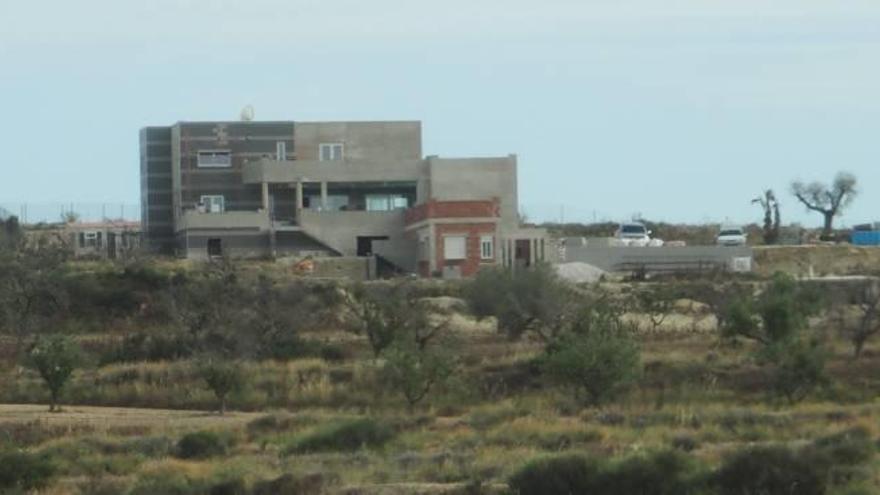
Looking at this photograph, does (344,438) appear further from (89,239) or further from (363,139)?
(89,239)

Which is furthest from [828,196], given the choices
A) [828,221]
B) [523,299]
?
[523,299]

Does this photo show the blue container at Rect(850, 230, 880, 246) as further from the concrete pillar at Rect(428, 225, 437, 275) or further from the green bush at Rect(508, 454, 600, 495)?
the green bush at Rect(508, 454, 600, 495)

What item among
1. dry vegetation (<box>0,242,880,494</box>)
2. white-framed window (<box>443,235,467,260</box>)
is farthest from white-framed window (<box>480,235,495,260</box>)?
dry vegetation (<box>0,242,880,494</box>)

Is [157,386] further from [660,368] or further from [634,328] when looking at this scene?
[634,328]

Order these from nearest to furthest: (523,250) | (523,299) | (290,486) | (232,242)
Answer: (290,486) < (523,299) < (523,250) < (232,242)

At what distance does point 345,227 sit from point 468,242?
8.68m

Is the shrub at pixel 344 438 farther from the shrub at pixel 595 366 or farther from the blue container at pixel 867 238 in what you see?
the blue container at pixel 867 238

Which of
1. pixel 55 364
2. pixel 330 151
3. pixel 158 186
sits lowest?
pixel 55 364

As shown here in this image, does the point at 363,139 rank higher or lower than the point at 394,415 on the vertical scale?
higher

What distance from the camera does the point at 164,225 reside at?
108 m

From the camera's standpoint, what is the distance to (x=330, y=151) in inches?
4186

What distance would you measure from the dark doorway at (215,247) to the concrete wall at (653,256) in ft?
57.2

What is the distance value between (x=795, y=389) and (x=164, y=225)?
63.4 metres

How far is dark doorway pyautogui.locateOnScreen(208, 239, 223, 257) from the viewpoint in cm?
9919
